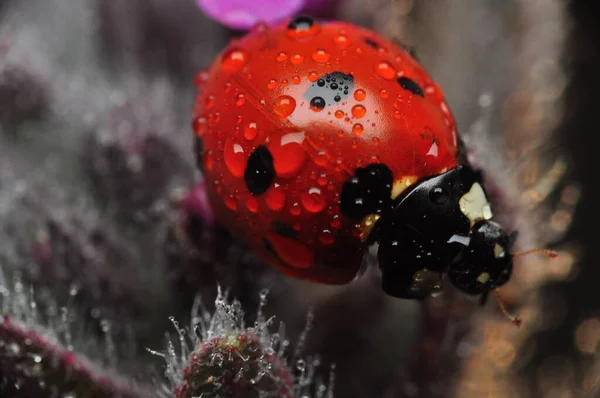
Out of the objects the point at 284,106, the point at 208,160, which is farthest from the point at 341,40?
the point at 208,160

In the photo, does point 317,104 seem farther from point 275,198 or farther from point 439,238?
point 439,238

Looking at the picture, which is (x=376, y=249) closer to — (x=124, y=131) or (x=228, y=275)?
(x=228, y=275)

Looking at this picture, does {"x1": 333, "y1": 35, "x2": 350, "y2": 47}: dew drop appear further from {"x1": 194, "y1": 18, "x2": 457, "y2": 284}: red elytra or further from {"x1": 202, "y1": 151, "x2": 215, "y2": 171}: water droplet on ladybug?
{"x1": 202, "y1": 151, "x2": 215, "y2": 171}: water droplet on ladybug

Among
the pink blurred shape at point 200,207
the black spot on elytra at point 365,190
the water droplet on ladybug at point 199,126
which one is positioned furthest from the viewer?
the pink blurred shape at point 200,207

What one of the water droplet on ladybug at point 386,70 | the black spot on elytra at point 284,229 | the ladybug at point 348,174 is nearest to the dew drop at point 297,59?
the ladybug at point 348,174

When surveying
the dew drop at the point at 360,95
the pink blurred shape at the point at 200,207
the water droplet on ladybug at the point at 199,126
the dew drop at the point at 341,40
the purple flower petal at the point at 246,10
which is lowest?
the pink blurred shape at the point at 200,207

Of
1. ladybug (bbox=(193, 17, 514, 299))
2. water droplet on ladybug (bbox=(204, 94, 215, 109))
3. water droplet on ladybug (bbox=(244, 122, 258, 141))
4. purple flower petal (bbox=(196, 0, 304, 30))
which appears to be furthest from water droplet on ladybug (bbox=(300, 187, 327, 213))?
purple flower petal (bbox=(196, 0, 304, 30))

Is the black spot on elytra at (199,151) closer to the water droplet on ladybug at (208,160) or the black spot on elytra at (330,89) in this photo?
the water droplet on ladybug at (208,160)
